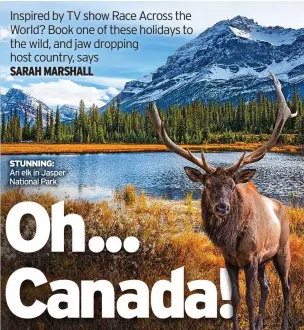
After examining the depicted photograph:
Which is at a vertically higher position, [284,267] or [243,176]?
[243,176]

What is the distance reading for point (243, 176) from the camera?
17.4ft

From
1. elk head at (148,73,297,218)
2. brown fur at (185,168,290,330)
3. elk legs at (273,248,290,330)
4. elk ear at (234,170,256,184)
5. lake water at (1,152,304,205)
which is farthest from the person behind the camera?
lake water at (1,152,304,205)

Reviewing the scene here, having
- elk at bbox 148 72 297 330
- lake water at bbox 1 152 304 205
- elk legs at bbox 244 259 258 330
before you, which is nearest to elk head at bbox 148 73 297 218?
elk at bbox 148 72 297 330

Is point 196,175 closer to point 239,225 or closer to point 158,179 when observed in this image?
point 239,225

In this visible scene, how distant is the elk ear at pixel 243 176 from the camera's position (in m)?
5.27

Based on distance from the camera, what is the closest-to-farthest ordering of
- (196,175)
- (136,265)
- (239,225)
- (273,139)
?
(239,225)
(196,175)
(273,139)
(136,265)

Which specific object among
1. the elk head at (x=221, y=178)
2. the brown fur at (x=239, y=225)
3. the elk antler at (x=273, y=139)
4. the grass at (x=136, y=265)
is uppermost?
the elk antler at (x=273, y=139)

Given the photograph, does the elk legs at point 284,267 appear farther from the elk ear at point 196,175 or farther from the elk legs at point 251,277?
the elk ear at point 196,175

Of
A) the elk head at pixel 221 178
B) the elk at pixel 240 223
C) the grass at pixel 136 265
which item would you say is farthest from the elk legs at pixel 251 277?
the grass at pixel 136 265

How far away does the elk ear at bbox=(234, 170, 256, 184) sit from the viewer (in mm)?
5266

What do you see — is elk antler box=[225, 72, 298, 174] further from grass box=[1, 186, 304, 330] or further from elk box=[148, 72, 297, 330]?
grass box=[1, 186, 304, 330]

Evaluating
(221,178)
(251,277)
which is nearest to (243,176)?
(221,178)

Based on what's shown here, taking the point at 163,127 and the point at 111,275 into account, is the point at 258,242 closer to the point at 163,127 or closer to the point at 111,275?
the point at 163,127

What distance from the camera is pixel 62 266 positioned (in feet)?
22.4
